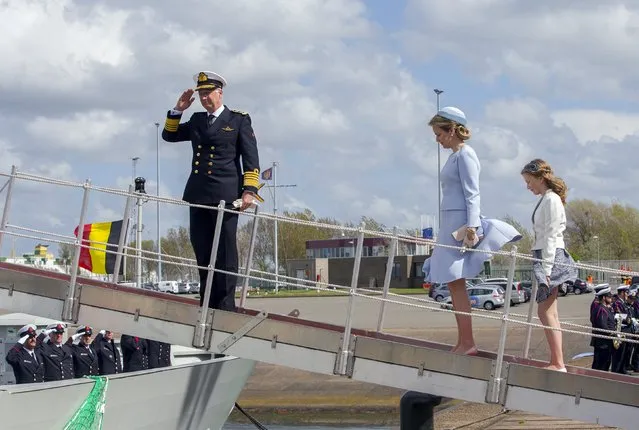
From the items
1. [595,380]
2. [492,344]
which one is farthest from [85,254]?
[492,344]

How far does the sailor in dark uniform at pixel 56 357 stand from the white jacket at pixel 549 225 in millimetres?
8068

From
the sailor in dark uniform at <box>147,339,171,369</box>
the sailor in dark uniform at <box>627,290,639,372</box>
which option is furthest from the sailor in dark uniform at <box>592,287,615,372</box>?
the sailor in dark uniform at <box>147,339,171,369</box>

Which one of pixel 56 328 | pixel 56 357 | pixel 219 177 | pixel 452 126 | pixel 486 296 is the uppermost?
pixel 452 126

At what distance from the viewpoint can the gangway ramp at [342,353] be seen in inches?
331

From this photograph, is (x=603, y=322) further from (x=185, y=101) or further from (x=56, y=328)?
(x=185, y=101)

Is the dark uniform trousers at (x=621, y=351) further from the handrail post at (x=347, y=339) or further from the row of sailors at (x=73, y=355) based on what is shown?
the handrail post at (x=347, y=339)

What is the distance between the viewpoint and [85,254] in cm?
1344

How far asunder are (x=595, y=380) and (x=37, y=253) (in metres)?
9.83

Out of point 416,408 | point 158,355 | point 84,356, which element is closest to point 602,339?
point 158,355

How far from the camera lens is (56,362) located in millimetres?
14430

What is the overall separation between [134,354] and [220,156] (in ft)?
23.6

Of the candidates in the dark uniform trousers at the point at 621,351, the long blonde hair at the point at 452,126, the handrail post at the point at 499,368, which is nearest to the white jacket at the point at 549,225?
the handrail post at the point at 499,368

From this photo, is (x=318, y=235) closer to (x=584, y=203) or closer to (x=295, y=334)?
(x=584, y=203)

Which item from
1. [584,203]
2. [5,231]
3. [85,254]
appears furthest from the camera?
[584,203]
